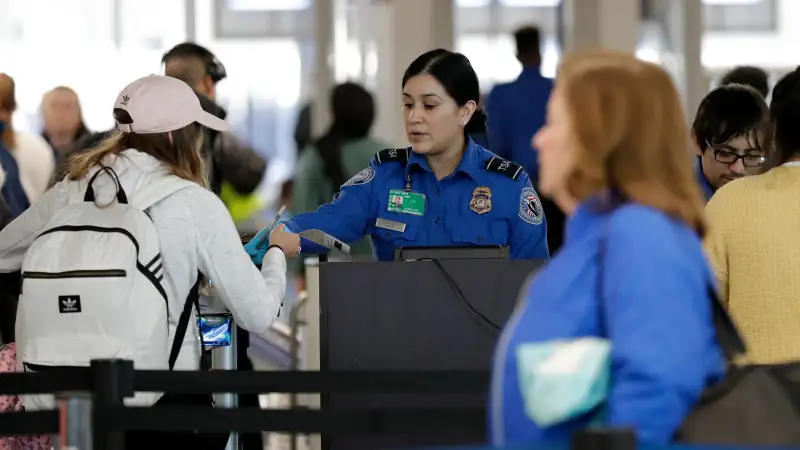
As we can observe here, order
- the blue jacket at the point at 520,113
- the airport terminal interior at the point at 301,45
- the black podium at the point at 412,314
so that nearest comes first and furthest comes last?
the black podium at the point at 412,314, the blue jacket at the point at 520,113, the airport terminal interior at the point at 301,45

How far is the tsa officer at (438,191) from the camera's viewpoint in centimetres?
388

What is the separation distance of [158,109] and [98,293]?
1.45ft

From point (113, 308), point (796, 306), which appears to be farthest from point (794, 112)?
point (113, 308)

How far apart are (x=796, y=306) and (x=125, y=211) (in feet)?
4.54

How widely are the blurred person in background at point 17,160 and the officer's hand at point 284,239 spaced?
83.1 inches

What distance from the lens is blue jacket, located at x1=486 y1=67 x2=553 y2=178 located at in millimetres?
7055

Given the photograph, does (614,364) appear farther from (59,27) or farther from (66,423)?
(59,27)

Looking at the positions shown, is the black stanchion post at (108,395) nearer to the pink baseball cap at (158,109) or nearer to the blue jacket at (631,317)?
the pink baseball cap at (158,109)

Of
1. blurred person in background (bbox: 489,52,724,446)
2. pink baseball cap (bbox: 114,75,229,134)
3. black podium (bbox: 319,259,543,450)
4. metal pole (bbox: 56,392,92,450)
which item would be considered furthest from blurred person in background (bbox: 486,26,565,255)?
blurred person in background (bbox: 489,52,724,446)

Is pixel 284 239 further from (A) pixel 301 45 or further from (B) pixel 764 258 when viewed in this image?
(A) pixel 301 45

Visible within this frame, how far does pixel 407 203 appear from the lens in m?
3.91

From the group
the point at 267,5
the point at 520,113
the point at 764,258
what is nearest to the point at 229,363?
the point at 764,258

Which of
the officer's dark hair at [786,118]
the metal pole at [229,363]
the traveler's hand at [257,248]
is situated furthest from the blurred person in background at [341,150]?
the officer's dark hair at [786,118]

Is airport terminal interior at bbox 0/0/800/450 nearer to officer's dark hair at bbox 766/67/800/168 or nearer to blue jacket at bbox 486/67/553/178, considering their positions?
blue jacket at bbox 486/67/553/178
